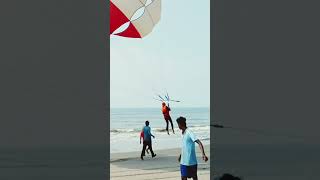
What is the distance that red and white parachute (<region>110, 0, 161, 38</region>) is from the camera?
1719 cm

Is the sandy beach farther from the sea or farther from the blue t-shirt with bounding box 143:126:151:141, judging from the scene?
the sea

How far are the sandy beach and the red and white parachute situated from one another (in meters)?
3.55

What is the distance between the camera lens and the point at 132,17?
689 inches

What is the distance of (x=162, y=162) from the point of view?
20219mm

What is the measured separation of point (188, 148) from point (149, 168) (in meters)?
7.09

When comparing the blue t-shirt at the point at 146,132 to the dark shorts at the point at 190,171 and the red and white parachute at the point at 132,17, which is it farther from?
the dark shorts at the point at 190,171

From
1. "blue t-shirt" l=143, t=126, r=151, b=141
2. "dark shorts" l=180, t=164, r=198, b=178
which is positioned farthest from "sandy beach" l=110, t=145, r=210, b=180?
"dark shorts" l=180, t=164, r=198, b=178

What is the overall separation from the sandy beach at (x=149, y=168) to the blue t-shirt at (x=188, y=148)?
4372 mm

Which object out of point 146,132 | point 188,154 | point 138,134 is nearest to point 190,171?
point 188,154

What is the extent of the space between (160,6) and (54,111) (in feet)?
396

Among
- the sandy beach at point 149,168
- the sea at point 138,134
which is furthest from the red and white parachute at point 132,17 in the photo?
the sea at point 138,134

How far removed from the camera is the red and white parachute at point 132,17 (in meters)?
17.2
